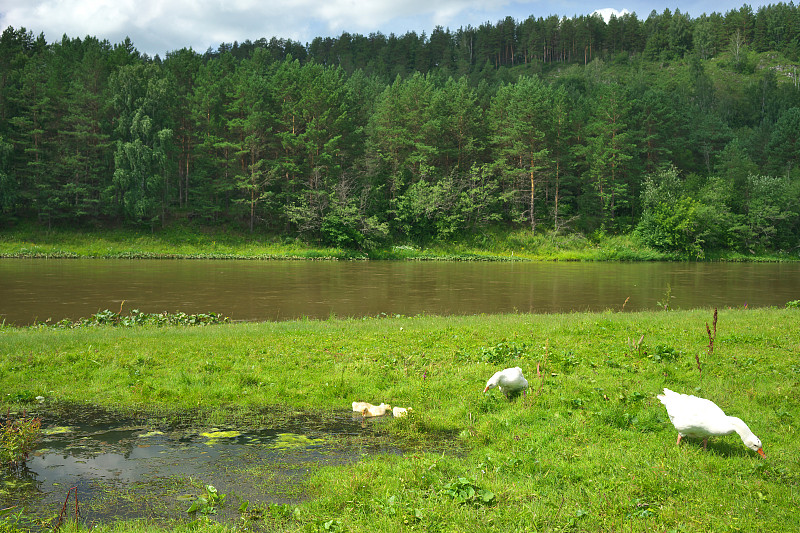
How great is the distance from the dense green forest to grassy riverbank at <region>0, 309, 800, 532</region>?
45799 millimetres

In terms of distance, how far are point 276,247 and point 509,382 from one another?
5203cm

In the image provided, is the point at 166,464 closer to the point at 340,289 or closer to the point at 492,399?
the point at 492,399

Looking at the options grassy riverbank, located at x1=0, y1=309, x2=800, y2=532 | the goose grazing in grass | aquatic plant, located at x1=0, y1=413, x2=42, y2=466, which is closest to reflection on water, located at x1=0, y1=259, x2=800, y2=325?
grassy riverbank, located at x1=0, y1=309, x2=800, y2=532

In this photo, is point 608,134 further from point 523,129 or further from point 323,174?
point 323,174

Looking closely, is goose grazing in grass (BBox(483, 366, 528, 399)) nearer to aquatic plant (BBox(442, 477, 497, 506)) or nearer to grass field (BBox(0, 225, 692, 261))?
aquatic plant (BBox(442, 477, 497, 506))

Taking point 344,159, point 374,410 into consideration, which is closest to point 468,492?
point 374,410

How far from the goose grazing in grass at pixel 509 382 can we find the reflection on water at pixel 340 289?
Result: 11.0 metres

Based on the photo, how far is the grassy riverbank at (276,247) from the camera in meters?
52.6

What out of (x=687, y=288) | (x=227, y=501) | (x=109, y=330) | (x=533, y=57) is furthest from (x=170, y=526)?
(x=533, y=57)

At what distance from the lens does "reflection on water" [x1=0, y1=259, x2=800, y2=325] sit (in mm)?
23625

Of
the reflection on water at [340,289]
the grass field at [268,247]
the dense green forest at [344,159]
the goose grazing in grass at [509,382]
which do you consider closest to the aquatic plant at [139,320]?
the reflection on water at [340,289]

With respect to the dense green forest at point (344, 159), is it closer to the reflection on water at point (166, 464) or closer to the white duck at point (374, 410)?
the white duck at point (374, 410)

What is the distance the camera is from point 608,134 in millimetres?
75375

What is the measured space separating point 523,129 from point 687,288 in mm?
39402
